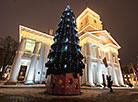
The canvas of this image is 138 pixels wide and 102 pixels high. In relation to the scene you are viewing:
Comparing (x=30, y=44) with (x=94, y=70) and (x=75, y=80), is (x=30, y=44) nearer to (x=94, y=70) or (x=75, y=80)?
(x=75, y=80)

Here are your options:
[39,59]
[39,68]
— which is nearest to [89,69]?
[39,68]

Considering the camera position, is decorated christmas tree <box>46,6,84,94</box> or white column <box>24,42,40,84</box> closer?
decorated christmas tree <box>46,6,84,94</box>

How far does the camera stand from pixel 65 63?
22.3ft

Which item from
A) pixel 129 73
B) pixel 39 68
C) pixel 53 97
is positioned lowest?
A: pixel 53 97

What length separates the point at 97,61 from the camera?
2006cm

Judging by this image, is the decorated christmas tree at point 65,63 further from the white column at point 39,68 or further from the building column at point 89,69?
the white column at point 39,68

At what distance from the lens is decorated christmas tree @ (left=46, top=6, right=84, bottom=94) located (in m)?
6.44

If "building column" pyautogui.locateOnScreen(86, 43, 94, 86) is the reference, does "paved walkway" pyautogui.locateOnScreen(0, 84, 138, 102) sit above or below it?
below

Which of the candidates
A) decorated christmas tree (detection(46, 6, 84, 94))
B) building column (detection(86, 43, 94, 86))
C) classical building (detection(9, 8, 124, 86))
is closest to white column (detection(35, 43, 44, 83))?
classical building (detection(9, 8, 124, 86))

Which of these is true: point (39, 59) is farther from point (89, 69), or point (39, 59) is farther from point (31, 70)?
point (89, 69)

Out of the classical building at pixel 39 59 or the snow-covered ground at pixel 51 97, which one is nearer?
the snow-covered ground at pixel 51 97

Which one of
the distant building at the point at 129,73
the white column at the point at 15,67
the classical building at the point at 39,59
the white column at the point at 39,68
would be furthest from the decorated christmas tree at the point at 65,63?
the distant building at the point at 129,73

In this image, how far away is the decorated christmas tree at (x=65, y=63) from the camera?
6.44 meters

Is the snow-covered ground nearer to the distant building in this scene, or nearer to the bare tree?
the bare tree
